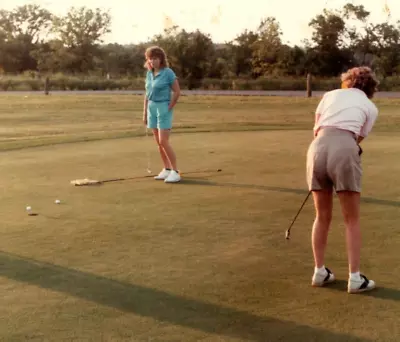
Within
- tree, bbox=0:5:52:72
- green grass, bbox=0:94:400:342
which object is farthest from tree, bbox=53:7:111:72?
green grass, bbox=0:94:400:342

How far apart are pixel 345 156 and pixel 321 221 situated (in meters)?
0.57

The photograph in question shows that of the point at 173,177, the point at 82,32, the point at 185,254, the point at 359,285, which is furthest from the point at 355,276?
the point at 82,32

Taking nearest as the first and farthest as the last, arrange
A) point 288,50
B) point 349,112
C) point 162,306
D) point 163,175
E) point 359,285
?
point 162,306
point 359,285
point 349,112
point 163,175
point 288,50

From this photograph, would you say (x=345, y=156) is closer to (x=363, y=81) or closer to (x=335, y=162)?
(x=335, y=162)

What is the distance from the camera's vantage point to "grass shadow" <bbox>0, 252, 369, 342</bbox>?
161 inches

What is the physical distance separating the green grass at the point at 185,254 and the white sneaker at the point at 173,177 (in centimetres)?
21

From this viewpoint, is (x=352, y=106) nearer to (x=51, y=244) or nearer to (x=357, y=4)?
(x=51, y=244)

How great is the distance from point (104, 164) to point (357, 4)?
1745 inches

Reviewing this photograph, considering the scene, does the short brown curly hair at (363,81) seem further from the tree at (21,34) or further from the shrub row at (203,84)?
the tree at (21,34)

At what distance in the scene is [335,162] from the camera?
16.0ft

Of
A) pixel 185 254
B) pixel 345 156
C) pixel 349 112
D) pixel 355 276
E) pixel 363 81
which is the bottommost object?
pixel 185 254

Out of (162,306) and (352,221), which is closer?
(162,306)

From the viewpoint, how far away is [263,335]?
4066 millimetres

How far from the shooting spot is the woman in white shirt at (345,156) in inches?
192
